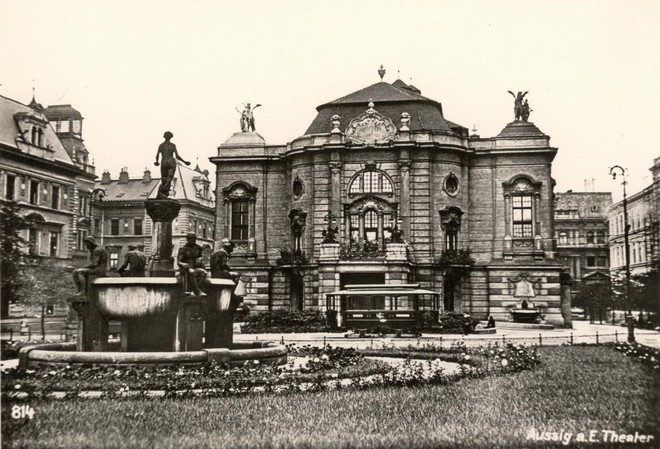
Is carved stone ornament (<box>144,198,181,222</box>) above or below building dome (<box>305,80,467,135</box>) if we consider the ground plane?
below

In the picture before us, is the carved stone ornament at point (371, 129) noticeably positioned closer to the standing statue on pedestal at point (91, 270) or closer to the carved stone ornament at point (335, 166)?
the carved stone ornament at point (335, 166)

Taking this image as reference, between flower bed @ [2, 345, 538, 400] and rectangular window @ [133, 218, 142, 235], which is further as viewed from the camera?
rectangular window @ [133, 218, 142, 235]

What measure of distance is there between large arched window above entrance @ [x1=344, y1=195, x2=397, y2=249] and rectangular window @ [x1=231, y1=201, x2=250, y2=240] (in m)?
8.00

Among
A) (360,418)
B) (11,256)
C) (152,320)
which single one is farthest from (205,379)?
(11,256)

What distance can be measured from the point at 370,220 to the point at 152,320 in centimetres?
3094

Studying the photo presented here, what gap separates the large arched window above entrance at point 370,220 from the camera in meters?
46.3

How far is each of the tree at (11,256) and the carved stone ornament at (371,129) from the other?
1074 inches

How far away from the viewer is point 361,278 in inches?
1731

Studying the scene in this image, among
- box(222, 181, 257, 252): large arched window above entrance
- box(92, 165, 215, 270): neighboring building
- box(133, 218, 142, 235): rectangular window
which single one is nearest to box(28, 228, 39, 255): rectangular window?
box(222, 181, 257, 252): large arched window above entrance

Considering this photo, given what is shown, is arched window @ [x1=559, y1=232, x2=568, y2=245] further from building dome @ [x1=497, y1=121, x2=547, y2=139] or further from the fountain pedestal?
the fountain pedestal

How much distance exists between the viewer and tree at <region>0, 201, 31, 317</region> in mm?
19859

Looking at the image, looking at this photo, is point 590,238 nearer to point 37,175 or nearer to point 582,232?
point 582,232

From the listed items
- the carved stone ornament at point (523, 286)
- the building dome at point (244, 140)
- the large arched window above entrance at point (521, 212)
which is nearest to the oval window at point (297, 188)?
the building dome at point (244, 140)

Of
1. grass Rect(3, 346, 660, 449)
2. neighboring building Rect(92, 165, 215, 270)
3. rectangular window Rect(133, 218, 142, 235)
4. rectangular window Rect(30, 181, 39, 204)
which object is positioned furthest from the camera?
rectangular window Rect(133, 218, 142, 235)
